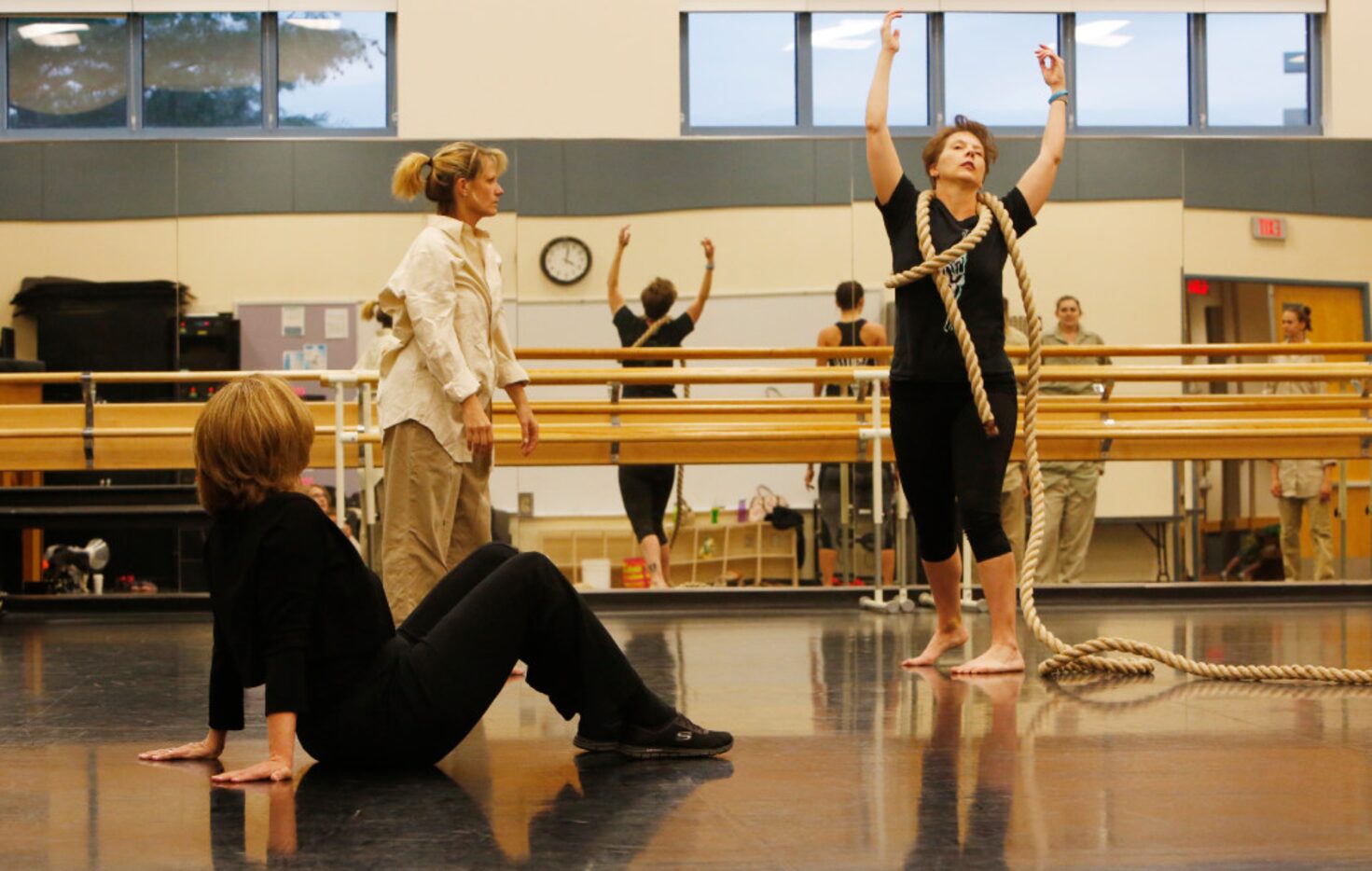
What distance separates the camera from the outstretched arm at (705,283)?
7.76m

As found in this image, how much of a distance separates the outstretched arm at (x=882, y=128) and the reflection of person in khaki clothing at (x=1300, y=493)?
17.0ft

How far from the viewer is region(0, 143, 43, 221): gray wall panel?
8.17 m

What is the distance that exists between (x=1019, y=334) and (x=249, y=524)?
18.5 feet

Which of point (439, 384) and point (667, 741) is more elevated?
point (439, 384)

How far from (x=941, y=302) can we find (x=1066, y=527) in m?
4.71

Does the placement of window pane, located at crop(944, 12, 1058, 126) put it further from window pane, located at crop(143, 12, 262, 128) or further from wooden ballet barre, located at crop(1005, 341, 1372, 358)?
window pane, located at crop(143, 12, 262, 128)

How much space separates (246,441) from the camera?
2.49 m

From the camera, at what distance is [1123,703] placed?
3533 millimetres

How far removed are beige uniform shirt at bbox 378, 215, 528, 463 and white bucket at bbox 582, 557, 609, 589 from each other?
3.84 metres

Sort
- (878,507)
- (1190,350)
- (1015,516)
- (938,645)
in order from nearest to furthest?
(938,645) → (878,507) → (1190,350) → (1015,516)

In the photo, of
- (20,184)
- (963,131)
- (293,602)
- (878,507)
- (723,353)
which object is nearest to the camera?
(293,602)

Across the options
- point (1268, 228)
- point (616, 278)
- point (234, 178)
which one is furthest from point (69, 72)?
point (1268, 228)

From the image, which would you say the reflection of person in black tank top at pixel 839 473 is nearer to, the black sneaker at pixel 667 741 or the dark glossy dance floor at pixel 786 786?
the dark glossy dance floor at pixel 786 786

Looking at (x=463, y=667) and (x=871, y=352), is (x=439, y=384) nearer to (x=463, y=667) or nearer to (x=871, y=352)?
(x=463, y=667)
